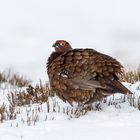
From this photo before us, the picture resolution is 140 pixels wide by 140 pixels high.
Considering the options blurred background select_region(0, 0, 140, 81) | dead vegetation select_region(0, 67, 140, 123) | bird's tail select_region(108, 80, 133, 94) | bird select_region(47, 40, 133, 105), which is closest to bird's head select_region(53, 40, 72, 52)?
bird select_region(47, 40, 133, 105)

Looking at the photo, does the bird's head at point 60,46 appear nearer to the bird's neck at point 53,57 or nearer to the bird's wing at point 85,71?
the bird's neck at point 53,57

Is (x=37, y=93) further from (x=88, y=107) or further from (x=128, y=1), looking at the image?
(x=128, y=1)

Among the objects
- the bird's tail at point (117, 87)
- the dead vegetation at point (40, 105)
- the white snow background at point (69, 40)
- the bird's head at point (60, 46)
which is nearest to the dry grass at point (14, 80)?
the white snow background at point (69, 40)

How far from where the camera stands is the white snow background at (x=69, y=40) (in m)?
6.55

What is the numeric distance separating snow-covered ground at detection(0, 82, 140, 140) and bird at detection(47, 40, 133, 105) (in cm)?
29

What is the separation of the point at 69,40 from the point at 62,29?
6.46 feet

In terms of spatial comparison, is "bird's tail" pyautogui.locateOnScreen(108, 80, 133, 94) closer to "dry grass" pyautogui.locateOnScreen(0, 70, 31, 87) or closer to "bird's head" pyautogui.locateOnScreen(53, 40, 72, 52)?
"bird's head" pyautogui.locateOnScreen(53, 40, 72, 52)

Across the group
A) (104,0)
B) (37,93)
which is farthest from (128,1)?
(37,93)

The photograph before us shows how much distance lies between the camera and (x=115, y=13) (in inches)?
874

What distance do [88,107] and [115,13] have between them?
15.0m

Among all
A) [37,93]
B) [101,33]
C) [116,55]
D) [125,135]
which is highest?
[101,33]

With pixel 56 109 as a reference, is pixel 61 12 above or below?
above

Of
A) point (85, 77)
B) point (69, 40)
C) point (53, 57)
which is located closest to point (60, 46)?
point (53, 57)

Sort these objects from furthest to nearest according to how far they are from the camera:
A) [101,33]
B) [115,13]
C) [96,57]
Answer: [115,13], [101,33], [96,57]
